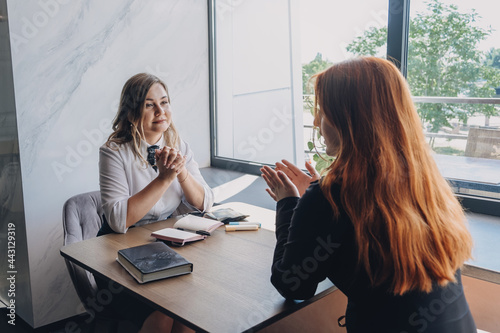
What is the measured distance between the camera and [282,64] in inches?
119

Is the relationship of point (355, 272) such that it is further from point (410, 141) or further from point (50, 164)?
point (50, 164)

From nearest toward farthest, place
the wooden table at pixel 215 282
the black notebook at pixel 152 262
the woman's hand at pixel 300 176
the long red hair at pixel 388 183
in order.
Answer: the long red hair at pixel 388 183 → the wooden table at pixel 215 282 → the black notebook at pixel 152 262 → the woman's hand at pixel 300 176

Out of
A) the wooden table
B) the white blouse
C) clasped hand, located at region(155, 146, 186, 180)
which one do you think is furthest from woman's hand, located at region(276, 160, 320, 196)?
the white blouse

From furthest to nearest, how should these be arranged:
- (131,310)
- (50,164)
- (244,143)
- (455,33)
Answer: (244,143), (50,164), (455,33), (131,310)

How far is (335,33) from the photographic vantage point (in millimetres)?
2623

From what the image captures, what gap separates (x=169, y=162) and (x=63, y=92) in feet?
3.19

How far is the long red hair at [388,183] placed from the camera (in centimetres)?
108

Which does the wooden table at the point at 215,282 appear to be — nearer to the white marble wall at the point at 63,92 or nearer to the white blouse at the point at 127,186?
the white blouse at the point at 127,186

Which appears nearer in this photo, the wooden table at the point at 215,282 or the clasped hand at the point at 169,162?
the wooden table at the point at 215,282

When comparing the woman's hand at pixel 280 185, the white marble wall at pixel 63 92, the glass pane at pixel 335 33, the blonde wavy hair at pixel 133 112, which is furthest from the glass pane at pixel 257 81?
the woman's hand at pixel 280 185

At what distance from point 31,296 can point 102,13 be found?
1.60 metres

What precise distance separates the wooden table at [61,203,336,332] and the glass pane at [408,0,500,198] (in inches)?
37.2

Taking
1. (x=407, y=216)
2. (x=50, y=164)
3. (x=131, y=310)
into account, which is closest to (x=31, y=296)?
(x=50, y=164)

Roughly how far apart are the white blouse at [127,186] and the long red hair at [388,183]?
1.07 meters
